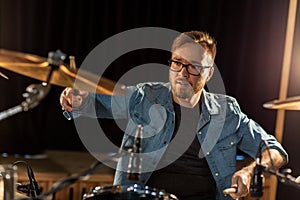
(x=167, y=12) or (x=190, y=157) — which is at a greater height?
(x=167, y=12)

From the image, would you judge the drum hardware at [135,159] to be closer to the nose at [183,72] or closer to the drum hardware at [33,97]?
the drum hardware at [33,97]

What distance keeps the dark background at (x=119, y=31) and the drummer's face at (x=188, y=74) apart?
1.70 meters

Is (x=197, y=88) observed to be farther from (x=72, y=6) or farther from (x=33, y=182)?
(x=72, y=6)

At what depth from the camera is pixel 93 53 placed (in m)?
5.08

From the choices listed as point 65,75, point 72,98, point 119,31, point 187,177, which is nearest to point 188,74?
point 187,177

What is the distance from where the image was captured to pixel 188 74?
280cm

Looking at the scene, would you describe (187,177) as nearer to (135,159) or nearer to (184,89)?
(184,89)

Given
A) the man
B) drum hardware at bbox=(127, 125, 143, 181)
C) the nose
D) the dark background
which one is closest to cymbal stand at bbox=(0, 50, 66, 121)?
drum hardware at bbox=(127, 125, 143, 181)

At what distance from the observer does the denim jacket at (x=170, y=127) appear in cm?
284

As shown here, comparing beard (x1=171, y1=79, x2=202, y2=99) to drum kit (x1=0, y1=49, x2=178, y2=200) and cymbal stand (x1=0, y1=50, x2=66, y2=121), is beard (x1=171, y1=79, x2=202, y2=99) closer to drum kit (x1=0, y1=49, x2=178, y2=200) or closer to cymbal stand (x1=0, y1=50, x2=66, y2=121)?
drum kit (x1=0, y1=49, x2=178, y2=200)

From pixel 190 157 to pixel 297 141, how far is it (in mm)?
1104

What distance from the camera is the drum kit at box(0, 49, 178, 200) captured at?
2.03 meters

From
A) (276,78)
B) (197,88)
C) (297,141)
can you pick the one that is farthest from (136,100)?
(276,78)

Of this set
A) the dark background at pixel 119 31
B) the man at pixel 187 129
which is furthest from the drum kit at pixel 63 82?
the dark background at pixel 119 31
